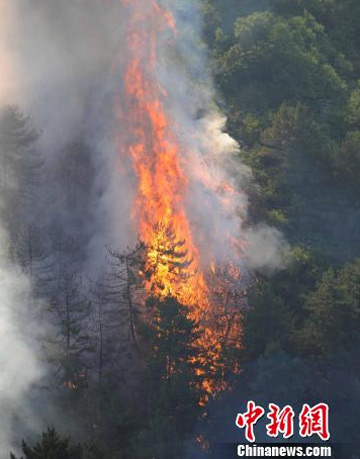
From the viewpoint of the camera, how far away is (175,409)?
4781cm

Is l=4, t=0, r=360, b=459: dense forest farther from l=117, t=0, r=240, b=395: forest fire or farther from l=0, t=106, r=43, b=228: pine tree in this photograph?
l=117, t=0, r=240, b=395: forest fire

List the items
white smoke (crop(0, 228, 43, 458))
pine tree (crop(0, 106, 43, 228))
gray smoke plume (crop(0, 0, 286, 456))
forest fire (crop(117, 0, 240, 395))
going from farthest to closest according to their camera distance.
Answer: pine tree (crop(0, 106, 43, 228)) < gray smoke plume (crop(0, 0, 286, 456)) < forest fire (crop(117, 0, 240, 395)) < white smoke (crop(0, 228, 43, 458))

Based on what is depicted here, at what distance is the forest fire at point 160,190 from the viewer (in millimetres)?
55531

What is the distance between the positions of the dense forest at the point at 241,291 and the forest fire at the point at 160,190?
3.14 feet

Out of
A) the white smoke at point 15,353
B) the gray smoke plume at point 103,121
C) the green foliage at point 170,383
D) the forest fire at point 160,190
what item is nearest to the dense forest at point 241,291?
the green foliage at point 170,383

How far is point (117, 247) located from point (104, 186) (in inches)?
299

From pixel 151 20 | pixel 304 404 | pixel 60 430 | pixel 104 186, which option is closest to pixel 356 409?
pixel 304 404
